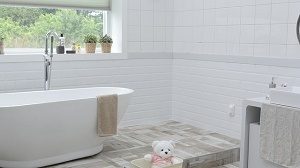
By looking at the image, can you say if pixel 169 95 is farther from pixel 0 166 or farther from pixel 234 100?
pixel 0 166

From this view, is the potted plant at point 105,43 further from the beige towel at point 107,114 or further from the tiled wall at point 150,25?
the beige towel at point 107,114

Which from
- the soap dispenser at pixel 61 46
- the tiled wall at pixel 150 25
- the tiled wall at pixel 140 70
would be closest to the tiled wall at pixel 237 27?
the tiled wall at pixel 150 25

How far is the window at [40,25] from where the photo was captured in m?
4.46

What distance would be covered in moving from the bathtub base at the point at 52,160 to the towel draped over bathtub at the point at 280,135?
1.60 meters

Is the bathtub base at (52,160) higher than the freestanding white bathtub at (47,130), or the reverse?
the freestanding white bathtub at (47,130)

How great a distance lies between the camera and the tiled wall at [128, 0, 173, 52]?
4.98 metres

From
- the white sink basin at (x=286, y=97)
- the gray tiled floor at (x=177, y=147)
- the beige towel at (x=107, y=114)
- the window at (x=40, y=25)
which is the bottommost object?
the gray tiled floor at (x=177, y=147)

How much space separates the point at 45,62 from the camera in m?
4.19

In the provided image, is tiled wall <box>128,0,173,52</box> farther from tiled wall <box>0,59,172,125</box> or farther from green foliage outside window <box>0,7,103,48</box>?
green foliage outside window <box>0,7,103,48</box>

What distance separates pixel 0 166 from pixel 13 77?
109cm

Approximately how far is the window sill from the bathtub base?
3.85 feet

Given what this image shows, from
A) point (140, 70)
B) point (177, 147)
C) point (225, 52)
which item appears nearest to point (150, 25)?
point (140, 70)

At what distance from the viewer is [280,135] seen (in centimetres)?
313

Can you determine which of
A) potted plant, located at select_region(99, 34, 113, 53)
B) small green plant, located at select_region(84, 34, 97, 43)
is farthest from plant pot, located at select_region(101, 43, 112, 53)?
small green plant, located at select_region(84, 34, 97, 43)
